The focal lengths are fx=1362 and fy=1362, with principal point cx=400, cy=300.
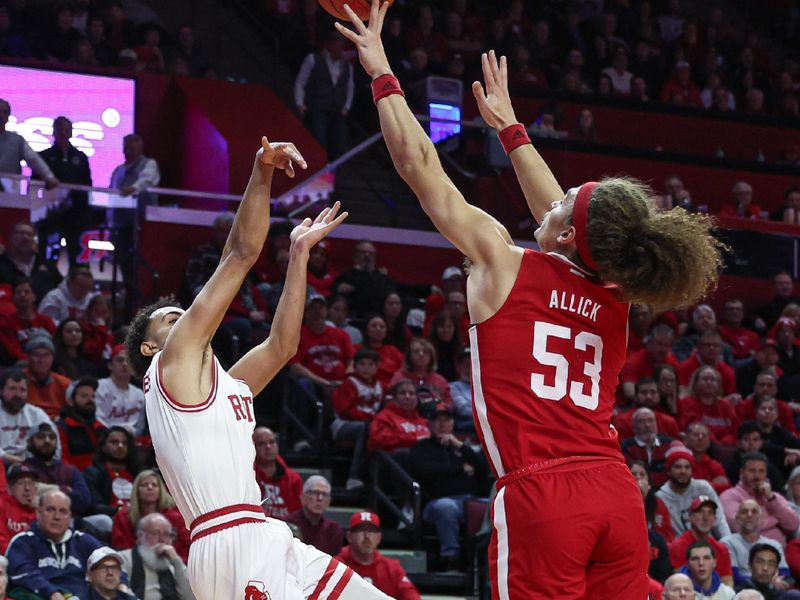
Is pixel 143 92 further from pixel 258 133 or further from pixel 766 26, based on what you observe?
pixel 766 26

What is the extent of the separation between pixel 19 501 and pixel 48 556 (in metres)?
0.89

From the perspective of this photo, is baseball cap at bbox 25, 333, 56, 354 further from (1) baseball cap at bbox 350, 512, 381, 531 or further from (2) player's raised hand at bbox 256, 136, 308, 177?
(2) player's raised hand at bbox 256, 136, 308, 177

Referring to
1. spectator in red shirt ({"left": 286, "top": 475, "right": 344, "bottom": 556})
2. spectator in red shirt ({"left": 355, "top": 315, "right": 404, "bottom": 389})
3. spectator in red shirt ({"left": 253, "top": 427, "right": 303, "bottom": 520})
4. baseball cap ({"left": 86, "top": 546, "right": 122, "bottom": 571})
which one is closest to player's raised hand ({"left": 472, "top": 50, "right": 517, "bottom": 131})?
baseball cap ({"left": 86, "top": 546, "right": 122, "bottom": 571})

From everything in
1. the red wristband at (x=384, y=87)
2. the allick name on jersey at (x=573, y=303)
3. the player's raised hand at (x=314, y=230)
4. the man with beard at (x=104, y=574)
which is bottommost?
the man with beard at (x=104, y=574)

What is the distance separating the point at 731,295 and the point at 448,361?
4976mm

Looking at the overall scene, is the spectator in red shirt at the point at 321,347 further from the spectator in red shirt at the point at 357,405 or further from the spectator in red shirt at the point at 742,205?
the spectator in red shirt at the point at 742,205

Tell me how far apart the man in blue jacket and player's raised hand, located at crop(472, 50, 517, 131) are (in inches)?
211

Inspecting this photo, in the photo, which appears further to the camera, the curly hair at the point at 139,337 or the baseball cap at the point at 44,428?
the baseball cap at the point at 44,428

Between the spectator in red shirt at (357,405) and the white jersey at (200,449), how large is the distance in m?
7.29

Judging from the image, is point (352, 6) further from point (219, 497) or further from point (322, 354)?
point (322, 354)

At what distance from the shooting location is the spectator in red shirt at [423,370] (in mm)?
13344

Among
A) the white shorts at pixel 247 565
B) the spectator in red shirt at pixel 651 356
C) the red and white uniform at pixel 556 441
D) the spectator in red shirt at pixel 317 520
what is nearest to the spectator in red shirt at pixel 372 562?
the spectator in red shirt at pixel 317 520

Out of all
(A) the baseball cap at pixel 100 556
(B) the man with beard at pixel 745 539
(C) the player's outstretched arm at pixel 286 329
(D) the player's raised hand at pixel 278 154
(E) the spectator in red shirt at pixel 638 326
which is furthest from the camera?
(E) the spectator in red shirt at pixel 638 326

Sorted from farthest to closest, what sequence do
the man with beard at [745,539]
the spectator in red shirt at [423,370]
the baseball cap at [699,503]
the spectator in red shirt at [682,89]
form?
the spectator in red shirt at [682,89], the spectator in red shirt at [423,370], the man with beard at [745,539], the baseball cap at [699,503]
